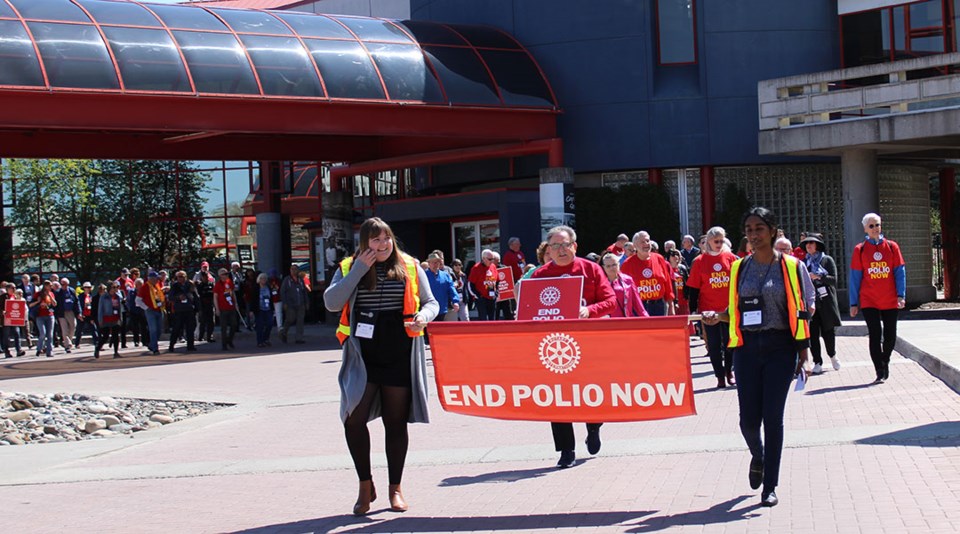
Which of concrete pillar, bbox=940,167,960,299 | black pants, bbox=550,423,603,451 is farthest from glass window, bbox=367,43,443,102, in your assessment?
black pants, bbox=550,423,603,451

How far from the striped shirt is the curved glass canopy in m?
16.9

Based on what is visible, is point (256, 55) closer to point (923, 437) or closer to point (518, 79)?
point (518, 79)

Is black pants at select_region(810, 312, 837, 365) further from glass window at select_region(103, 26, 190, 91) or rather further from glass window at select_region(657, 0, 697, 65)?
glass window at select_region(657, 0, 697, 65)

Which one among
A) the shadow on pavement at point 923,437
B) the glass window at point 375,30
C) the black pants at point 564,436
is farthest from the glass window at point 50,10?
the shadow on pavement at point 923,437

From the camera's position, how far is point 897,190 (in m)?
31.0

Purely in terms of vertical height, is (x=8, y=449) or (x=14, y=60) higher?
(x=14, y=60)

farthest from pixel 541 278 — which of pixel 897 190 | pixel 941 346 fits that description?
pixel 897 190

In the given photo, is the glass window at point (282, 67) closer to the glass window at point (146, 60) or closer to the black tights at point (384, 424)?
the glass window at point (146, 60)

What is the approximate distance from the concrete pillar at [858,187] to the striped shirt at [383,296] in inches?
811

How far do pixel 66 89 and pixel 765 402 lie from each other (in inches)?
731

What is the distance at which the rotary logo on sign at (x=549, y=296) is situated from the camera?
9.40m

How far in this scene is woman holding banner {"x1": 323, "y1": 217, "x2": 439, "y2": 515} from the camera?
26.5 ft

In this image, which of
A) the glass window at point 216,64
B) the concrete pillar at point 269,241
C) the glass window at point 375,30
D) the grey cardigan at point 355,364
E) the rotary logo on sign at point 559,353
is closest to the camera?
the grey cardigan at point 355,364

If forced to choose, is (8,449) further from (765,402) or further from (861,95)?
(861,95)
